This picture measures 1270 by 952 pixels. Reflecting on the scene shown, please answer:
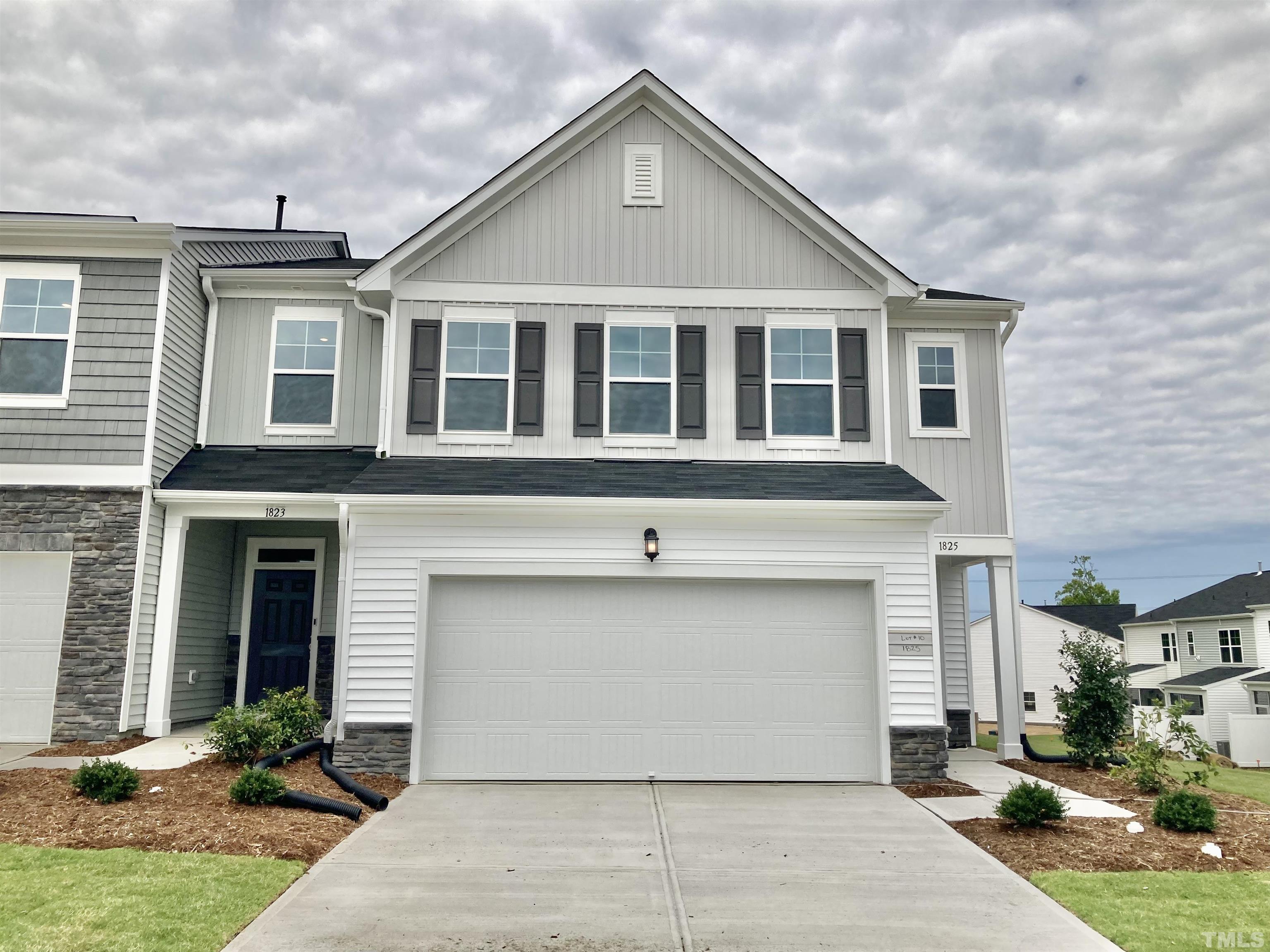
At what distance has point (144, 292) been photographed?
11.3 m

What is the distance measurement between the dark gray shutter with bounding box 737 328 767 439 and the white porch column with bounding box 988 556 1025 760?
13.7 ft

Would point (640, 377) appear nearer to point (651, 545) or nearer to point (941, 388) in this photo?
point (651, 545)

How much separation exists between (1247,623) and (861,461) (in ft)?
104

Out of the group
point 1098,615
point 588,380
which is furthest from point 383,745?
point 1098,615

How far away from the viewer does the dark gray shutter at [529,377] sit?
11.2 m

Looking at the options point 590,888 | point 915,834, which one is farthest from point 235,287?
point 915,834

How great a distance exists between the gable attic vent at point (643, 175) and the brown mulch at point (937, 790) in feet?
25.5

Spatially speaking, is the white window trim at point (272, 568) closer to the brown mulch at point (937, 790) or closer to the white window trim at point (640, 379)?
the white window trim at point (640, 379)

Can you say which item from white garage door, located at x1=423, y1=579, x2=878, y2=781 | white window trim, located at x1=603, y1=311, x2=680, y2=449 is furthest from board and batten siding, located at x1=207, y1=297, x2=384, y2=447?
white garage door, located at x1=423, y1=579, x2=878, y2=781

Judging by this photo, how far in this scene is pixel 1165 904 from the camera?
584cm

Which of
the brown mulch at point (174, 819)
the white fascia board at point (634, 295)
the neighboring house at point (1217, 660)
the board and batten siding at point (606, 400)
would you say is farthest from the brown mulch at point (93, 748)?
the neighboring house at point (1217, 660)

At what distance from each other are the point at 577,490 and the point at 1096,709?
24.0 feet

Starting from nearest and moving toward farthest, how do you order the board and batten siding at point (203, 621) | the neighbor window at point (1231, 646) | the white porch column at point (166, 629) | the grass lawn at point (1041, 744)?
1. the white porch column at point (166, 629)
2. the board and batten siding at point (203, 621)
3. the grass lawn at point (1041, 744)
4. the neighbor window at point (1231, 646)

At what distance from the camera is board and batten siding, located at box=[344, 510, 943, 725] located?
964 cm
